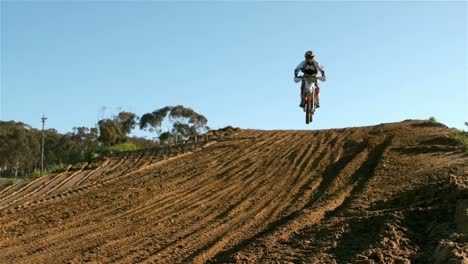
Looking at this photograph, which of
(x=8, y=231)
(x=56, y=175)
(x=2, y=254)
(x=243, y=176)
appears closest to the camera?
(x=2, y=254)

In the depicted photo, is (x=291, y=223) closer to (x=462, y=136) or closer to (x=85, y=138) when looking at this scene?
(x=462, y=136)

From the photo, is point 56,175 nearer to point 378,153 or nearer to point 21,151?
point 378,153

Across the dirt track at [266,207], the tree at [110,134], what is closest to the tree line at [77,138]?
the tree at [110,134]

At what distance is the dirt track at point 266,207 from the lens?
8.80 meters

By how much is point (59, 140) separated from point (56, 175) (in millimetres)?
52667

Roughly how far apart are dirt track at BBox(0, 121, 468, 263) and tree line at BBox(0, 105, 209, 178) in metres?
26.9

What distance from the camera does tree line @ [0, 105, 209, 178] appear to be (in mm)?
51859

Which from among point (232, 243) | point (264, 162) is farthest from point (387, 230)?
point (264, 162)

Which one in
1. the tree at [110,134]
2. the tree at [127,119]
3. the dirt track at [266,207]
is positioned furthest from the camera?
the tree at [127,119]

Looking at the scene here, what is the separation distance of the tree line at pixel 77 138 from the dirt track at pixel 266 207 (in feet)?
88.2

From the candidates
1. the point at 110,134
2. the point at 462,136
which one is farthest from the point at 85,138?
the point at 462,136

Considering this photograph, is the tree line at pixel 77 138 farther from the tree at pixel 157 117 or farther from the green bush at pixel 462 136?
the green bush at pixel 462 136

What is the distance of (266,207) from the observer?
12.4m

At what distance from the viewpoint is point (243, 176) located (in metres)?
16.3
